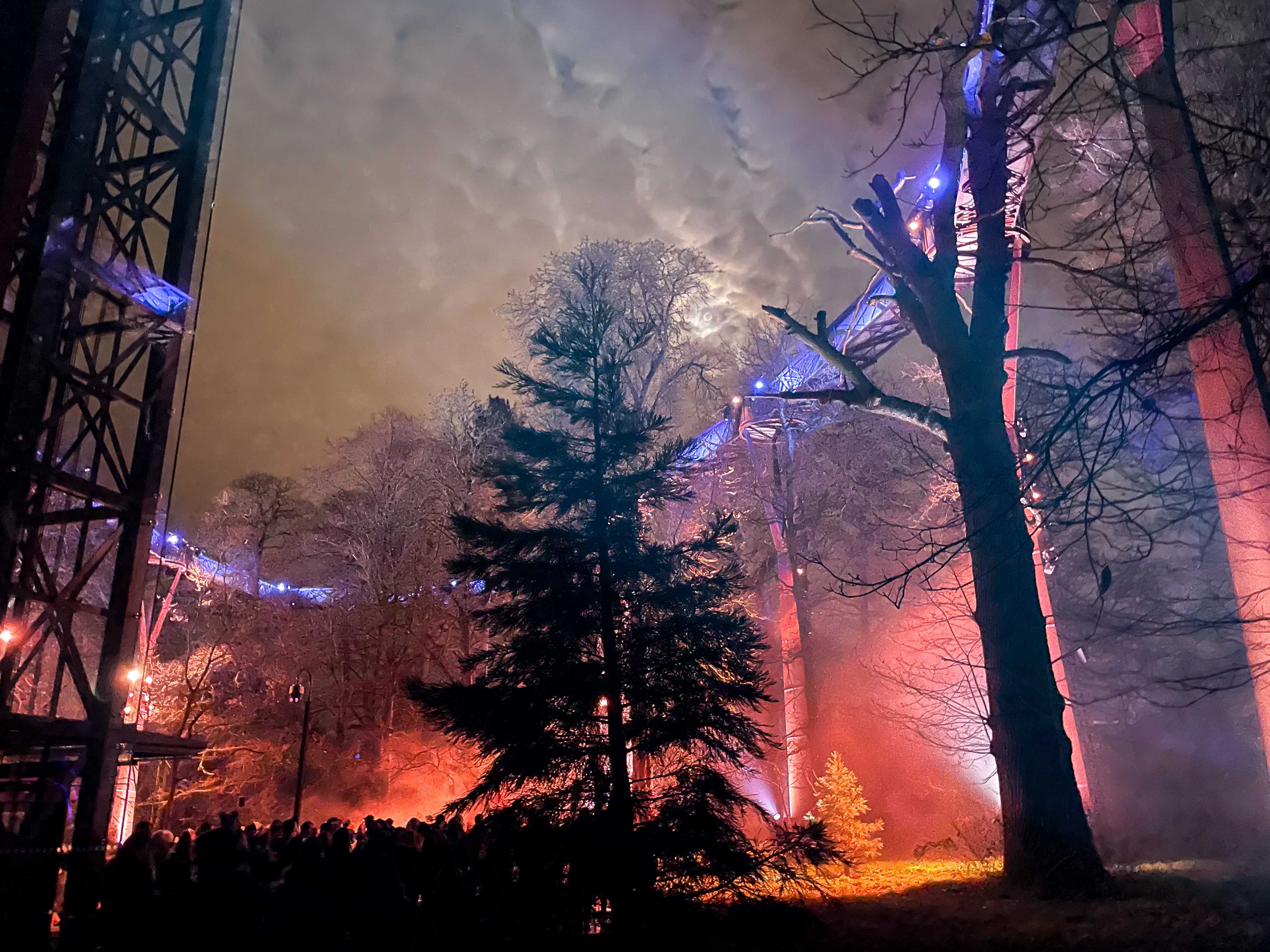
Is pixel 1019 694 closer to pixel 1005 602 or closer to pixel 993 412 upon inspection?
pixel 1005 602

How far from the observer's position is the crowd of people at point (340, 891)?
22.0 feet

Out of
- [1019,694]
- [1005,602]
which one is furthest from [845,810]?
[1005,602]

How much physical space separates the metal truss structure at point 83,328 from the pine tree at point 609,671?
4.12 m

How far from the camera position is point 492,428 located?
2708 cm

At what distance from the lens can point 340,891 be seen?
7406mm

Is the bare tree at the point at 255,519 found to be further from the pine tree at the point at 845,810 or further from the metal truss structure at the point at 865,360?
the pine tree at the point at 845,810

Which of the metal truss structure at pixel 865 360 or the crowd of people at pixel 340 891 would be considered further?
the metal truss structure at pixel 865 360

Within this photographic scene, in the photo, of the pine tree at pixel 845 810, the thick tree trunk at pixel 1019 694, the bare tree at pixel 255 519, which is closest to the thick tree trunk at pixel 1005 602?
the thick tree trunk at pixel 1019 694

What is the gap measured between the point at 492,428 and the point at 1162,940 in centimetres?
2427

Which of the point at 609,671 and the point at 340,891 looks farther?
the point at 609,671

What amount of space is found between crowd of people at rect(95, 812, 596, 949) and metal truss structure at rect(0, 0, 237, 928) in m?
0.78

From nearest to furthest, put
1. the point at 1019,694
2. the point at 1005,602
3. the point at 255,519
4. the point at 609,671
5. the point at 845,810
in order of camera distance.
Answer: the point at 1019,694 → the point at 1005,602 → the point at 609,671 → the point at 845,810 → the point at 255,519

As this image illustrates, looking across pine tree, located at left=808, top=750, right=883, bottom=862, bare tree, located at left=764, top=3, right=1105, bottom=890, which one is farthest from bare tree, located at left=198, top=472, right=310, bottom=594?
bare tree, located at left=764, top=3, right=1105, bottom=890

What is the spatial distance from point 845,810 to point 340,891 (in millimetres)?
11467
